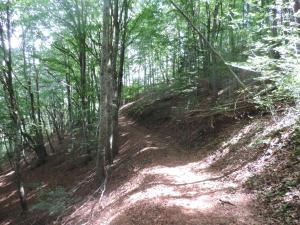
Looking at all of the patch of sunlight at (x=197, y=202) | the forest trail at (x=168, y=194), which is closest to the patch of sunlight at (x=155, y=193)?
the forest trail at (x=168, y=194)

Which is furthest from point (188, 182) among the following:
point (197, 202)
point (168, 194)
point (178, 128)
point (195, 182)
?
point (178, 128)

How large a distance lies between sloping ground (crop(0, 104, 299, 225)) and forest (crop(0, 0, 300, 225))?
41 millimetres

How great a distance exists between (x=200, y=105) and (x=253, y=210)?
9259 mm

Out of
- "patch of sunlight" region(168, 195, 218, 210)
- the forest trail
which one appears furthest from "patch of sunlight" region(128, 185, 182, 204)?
"patch of sunlight" region(168, 195, 218, 210)

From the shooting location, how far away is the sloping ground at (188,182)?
20.9 feet

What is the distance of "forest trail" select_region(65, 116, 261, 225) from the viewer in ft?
20.4

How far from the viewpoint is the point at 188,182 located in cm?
856

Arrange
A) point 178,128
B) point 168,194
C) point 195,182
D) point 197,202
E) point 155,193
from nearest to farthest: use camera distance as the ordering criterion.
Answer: point 197,202
point 168,194
point 155,193
point 195,182
point 178,128

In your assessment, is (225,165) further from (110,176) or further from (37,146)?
(37,146)

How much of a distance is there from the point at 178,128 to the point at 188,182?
7.87 meters

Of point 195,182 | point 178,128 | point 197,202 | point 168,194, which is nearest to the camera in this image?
point 197,202

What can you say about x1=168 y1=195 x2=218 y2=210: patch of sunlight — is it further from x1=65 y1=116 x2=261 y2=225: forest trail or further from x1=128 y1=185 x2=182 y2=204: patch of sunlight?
x1=128 y1=185 x2=182 y2=204: patch of sunlight

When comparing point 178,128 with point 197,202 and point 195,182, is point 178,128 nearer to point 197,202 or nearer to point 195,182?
point 195,182

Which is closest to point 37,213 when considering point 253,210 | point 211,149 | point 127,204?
point 127,204
